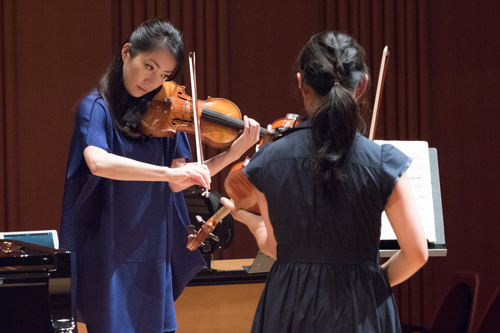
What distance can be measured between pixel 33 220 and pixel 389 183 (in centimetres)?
330

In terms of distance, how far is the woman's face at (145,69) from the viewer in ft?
5.54

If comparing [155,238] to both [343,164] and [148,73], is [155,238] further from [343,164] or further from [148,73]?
[343,164]

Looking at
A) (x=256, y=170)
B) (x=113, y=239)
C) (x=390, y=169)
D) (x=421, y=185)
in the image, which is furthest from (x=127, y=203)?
(x=421, y=185)

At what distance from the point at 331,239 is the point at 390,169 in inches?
7.2

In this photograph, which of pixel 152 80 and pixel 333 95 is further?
pixel 152 80

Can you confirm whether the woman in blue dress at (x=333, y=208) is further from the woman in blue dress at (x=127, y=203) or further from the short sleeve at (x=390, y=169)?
the woman in blue dress at (x=127, y=203)

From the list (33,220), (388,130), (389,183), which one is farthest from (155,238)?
(388,130)

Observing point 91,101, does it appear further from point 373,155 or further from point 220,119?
point 373,155

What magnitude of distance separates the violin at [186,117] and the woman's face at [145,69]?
0.30ft

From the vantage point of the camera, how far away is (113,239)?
5.30ft

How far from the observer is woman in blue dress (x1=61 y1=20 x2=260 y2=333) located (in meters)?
1.58

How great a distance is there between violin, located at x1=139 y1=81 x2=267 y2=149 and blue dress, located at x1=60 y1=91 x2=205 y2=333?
0.09 m

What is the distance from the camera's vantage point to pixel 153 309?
1.64 m

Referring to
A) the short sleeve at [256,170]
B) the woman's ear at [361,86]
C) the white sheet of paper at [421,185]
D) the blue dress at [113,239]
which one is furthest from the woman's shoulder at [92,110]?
the white sheet of paper at [421,185]
